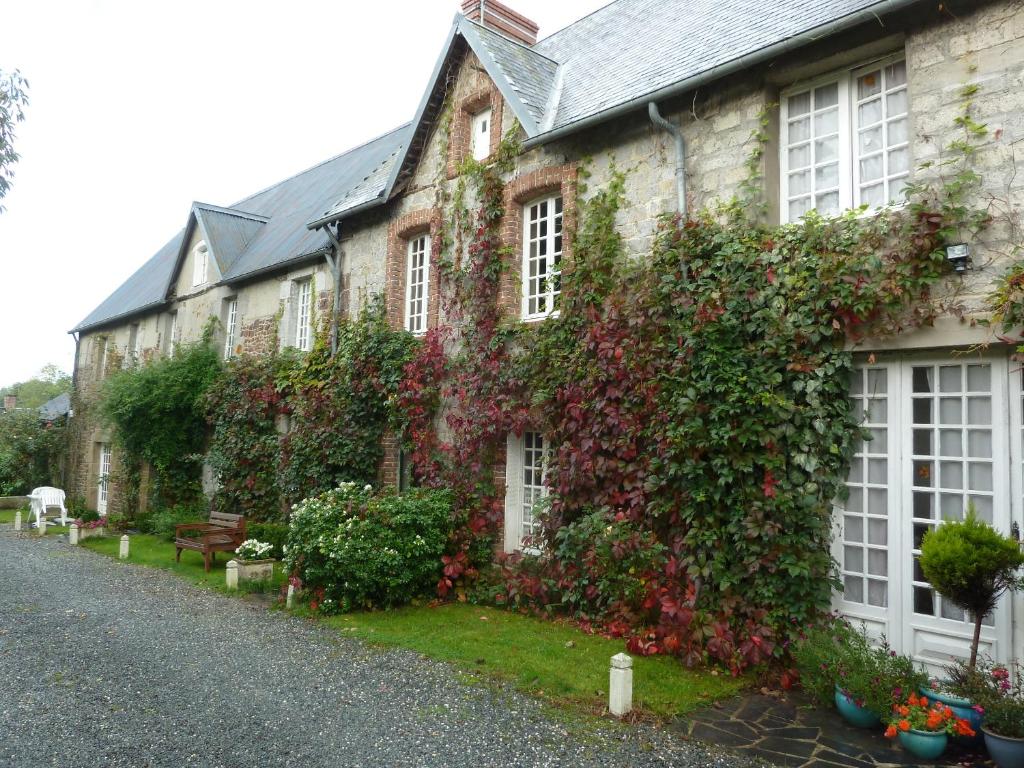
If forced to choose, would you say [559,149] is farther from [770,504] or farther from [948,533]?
[948,533]

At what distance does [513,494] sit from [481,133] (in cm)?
525

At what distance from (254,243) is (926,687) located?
16528 millimetres

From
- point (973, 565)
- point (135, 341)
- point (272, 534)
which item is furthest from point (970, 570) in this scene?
point (135, 341)

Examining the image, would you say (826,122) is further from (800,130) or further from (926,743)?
(926,743)

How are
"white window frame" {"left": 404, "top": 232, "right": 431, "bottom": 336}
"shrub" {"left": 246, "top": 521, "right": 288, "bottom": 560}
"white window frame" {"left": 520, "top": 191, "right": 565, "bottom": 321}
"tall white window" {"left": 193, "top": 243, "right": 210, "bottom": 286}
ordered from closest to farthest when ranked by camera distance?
"white window frame" {"left": 520, "top": 191, "right": 565, "bottom": 321}, "white window frame" {"left": 404, "top": 232, "right": 431, "bottom": 336}, "shrub" {"left": 246, "top": 521, "right": 288, "bottom": 560}, "tall white window" {"left": 193, "top": 243, "right": 210, "bottom": 286}

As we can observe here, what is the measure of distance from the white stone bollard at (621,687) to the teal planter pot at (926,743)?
5.68 ft

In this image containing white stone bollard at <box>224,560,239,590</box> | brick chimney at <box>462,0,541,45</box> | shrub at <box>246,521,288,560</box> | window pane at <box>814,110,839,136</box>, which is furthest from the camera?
brick chimney at <box>462,0,541,45</box>

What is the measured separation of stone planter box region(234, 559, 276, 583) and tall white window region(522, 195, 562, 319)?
16.9 ft

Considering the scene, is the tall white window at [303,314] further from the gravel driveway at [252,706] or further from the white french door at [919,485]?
the white french door at [919,485]

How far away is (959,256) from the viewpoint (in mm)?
5223

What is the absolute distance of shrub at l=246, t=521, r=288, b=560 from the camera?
450 inches

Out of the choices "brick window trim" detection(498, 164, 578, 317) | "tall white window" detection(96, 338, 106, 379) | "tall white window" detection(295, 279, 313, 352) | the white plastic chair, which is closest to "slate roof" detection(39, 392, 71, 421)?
"tall white window" detection(96, 338, 106, 379)

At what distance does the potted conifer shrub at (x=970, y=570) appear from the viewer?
4355 mm

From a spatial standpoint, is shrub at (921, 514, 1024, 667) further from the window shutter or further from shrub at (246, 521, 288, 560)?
shrub at (246, 521, 288, 560)
